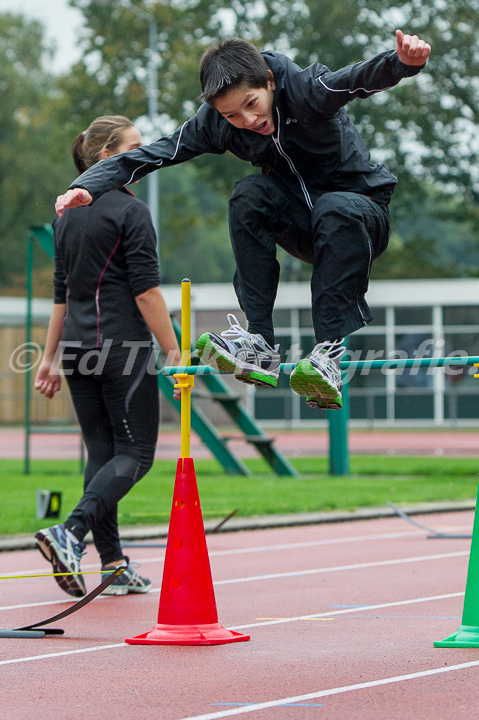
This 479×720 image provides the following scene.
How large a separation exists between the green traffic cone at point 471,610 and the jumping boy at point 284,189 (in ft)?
2.80

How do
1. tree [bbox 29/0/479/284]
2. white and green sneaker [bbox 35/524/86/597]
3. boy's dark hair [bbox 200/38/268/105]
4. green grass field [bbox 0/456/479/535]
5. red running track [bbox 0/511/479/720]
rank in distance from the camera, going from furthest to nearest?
tree [bbox 29/0/479/284] → green grass field [bbox 0/456/479/535] → white and green sneaker [bbox 35/524/86/597] → boy's dark hair [bbox 200/38/268/105] → red running track [bbox 0/511/479/720]

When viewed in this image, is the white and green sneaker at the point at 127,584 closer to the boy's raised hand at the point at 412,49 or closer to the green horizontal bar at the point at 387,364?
the green horizontal bar at the point at 387,364

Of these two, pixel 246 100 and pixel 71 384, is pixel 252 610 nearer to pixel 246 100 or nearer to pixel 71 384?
pixel 71 384

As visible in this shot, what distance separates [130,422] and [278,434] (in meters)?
25.8

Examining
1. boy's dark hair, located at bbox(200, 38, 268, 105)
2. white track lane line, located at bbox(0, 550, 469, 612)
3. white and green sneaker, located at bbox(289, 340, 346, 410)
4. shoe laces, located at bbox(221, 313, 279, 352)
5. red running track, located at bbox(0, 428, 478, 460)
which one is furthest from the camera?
red running track, located at bbox(0, 428, 478, 460)

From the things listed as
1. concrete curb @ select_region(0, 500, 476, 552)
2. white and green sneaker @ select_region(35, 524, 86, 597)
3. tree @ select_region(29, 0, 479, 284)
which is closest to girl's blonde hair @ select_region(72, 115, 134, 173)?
white and green sneaker @ select_region(35, 524, 86, 597)

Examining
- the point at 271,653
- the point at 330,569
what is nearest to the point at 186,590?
the point at 271,653

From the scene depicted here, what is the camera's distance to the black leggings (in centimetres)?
627

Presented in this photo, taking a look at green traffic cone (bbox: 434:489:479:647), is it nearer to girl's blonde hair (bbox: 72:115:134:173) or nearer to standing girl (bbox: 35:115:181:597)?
standing girl (bbox: 35:115:181:597)

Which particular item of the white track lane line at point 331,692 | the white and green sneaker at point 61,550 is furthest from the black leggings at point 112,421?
the white track lane line at point 331,692

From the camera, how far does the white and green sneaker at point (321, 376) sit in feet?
15.9

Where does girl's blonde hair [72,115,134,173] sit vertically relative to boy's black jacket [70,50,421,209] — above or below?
above

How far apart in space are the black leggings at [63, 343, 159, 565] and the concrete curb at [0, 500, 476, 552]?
2.70m

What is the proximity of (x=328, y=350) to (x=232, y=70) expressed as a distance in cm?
124
